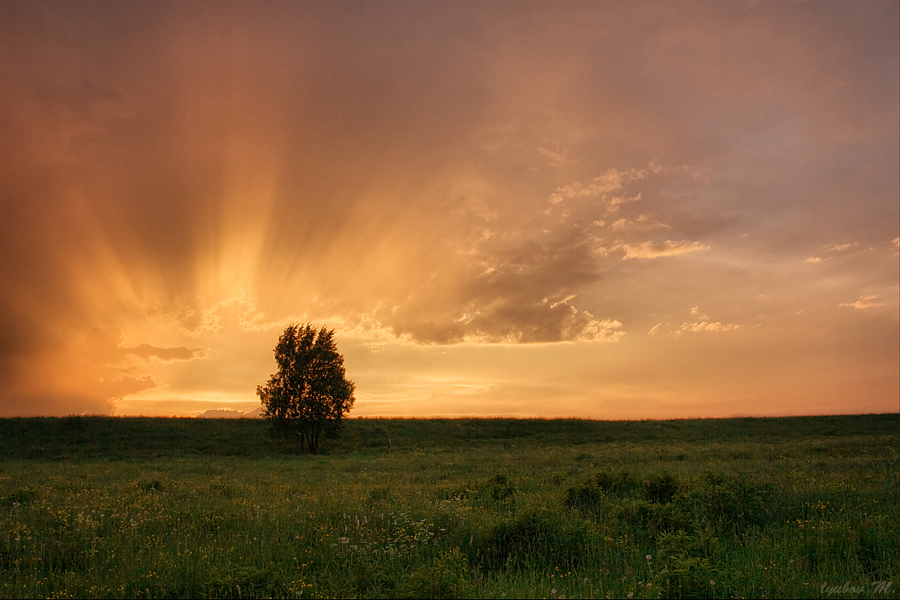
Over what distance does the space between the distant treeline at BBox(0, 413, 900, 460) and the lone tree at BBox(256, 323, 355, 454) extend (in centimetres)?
282

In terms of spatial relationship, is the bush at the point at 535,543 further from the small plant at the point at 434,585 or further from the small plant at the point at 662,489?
the small plant at the point at 662,489

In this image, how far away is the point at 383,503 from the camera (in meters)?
13.8

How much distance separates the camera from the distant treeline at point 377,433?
147ft

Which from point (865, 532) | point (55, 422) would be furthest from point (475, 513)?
point (55, 422)

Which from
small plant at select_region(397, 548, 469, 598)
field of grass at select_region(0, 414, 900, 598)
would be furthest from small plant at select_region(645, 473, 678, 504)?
small plant at select_region(397, 548, 469, 598)

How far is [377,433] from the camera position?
5388cm

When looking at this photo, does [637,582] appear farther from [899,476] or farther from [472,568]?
[899,476]

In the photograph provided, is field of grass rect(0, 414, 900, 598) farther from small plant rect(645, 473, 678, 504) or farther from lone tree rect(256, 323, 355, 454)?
lone tree rect(256, 323, 355, 454)

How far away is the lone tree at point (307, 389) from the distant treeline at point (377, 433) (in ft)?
9.24

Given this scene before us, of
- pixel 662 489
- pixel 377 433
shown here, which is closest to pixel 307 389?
pixel 377 433

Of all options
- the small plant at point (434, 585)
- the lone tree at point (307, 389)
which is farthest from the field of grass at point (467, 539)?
the lone tree at point (307, 389)

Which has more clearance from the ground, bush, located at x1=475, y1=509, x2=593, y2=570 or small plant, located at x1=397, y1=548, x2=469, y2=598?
small plant, located at x1=397, y1=548, x2=469, y2=598

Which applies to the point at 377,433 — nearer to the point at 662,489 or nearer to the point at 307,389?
the point at 307,389

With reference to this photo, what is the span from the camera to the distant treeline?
4481cm
